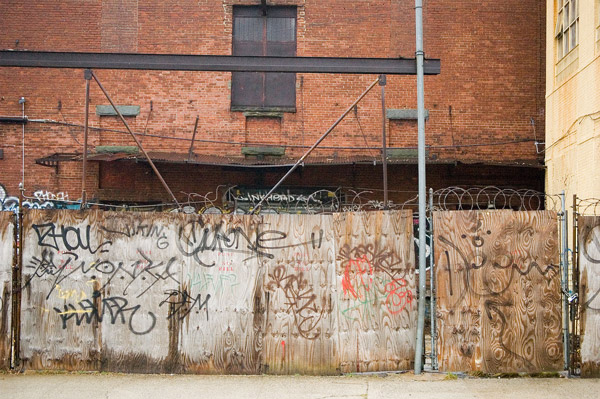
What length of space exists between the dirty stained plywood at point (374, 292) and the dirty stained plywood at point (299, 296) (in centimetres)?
15

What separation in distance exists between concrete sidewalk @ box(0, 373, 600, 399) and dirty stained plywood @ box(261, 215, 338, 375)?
0.80 feet

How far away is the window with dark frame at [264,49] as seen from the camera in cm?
1688

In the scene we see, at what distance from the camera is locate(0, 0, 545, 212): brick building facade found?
655 inches

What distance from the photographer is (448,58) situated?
16.8 meters

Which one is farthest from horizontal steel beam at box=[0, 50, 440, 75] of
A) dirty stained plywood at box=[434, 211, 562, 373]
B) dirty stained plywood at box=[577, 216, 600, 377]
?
dirty stained plywood at box=[577, 216, 600, 377]

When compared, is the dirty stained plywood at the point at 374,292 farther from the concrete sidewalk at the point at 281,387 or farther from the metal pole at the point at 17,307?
the metal pole at the point at 17,307

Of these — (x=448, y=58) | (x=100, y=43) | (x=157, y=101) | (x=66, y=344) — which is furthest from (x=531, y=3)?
(x=66, y=344)

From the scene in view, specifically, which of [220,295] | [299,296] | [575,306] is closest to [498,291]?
[575,306]

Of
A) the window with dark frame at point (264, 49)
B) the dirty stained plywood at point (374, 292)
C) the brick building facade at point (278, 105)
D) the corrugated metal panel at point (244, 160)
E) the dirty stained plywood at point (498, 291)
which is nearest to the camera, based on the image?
the dirty stained plywood at point (498, 291)

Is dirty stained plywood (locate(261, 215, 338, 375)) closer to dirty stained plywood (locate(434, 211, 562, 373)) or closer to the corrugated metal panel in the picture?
dirty stained plywood (locate(434, 211, 562, 373))

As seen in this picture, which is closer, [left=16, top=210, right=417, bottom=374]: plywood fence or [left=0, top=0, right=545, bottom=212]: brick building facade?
[left=16, top=210, right=417, bottom=374]: plywood fence

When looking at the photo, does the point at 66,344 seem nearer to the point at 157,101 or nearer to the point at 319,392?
the point at 319,392

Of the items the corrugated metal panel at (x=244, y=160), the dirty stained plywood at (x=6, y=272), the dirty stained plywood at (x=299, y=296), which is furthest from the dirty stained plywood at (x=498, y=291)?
the corrugated metal panel at (x=244, y=160)

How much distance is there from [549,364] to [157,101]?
1175 cm
